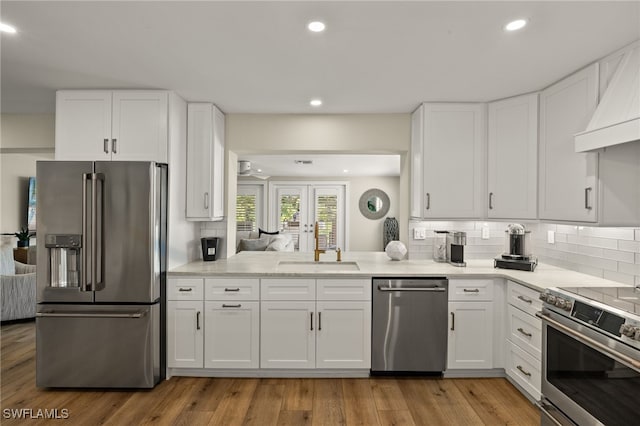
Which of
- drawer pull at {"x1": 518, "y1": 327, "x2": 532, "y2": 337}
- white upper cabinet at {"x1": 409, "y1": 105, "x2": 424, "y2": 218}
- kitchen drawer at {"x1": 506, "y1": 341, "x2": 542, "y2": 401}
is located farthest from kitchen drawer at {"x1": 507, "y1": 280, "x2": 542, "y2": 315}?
white upper cabinet at {"x1": 409, "y1": 105, "x2": 424, "y2": 218}

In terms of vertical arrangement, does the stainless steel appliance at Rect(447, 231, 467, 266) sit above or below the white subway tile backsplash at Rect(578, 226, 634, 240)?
below

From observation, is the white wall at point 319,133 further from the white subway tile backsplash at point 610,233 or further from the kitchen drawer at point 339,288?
the white subway tile backsplash at point 610,233

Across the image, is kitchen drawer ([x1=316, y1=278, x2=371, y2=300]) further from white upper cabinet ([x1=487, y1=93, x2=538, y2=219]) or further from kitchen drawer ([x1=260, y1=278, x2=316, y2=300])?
white upper cabinet ([x1=487, y1=93, x2=538, y2=219])

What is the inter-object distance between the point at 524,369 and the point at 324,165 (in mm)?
5386

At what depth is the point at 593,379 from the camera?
181 cm

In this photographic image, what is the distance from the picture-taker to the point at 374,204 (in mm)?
9703

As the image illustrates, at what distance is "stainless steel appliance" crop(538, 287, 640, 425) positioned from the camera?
5.32 feet

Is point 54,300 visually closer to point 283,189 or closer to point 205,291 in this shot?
point 205,291

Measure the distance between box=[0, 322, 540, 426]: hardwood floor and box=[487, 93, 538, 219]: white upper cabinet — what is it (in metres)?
1.44

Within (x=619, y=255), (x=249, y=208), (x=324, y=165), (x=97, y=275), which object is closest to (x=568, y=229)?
(x=619, y=255)

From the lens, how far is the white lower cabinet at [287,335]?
306 cm

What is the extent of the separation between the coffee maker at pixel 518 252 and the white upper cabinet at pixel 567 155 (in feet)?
0.90

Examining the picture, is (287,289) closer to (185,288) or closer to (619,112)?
(185,288)

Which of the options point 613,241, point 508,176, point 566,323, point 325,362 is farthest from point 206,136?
point 613,241
